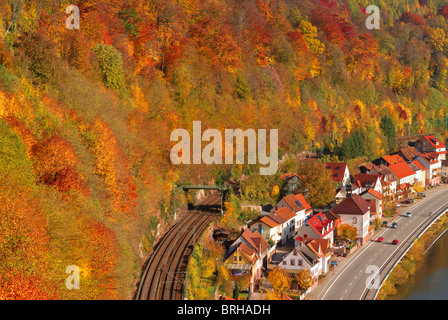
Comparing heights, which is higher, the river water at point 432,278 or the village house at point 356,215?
the village house at point 356,215

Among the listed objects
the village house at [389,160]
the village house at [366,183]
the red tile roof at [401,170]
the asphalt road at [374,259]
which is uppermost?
the village house at [389,160]

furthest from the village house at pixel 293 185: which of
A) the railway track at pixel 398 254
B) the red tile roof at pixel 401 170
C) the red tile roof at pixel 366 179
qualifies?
the red tile roof at pixel 401 170

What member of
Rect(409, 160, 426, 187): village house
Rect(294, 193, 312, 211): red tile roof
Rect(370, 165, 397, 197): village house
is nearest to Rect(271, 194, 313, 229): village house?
Rect(294, 193, 312, 211): red tile roof

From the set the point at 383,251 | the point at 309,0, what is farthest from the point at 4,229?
the point at 309,0

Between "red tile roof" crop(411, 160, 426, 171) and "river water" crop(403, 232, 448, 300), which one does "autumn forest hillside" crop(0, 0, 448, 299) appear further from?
"river water" crop(403, 232, 448, 300)

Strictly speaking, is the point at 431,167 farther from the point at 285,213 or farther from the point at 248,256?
the point at 248,256

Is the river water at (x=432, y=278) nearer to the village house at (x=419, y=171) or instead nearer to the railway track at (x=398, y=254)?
the railway track at (x=398, y=254)
